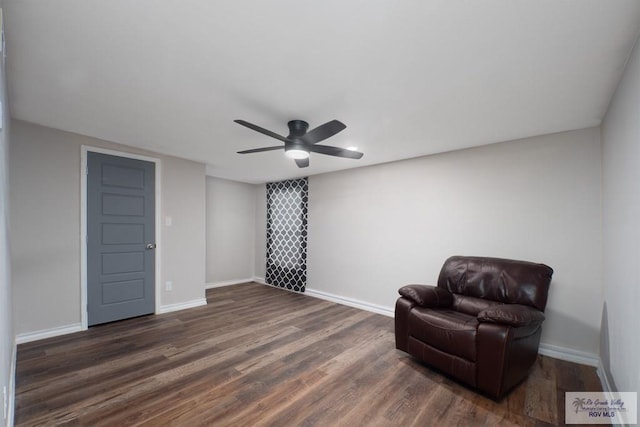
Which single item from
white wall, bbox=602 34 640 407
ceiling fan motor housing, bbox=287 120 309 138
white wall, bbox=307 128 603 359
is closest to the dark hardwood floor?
white wall, bbox=602 34 640 407

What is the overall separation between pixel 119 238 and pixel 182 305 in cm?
133

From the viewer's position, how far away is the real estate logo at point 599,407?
1608mm

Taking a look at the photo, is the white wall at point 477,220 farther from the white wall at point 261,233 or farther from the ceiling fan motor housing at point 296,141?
the ceiling fan motor housing at point 296,141

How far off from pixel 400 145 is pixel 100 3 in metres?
2.86

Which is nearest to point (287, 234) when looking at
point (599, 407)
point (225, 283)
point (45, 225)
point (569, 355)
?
point (225, 283)

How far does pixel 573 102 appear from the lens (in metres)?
2.18

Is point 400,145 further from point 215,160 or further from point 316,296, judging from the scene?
point 316,296

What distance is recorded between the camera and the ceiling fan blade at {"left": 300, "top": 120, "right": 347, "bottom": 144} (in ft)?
6.77

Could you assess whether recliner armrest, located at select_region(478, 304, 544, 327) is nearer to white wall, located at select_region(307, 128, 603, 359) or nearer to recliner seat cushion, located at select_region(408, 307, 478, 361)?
recliner seat cushion, located at select_region(408, 307, 478, 361)

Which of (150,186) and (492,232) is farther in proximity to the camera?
(150,186)

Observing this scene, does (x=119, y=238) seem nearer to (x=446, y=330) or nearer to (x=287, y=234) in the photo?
(x=287, y=234)

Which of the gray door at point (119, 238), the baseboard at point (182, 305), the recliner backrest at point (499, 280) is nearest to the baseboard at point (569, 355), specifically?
the recliner backrest at point (499, 280)

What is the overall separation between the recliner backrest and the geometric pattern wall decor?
2878mm

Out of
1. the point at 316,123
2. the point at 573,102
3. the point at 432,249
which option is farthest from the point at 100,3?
the point at 432,249
